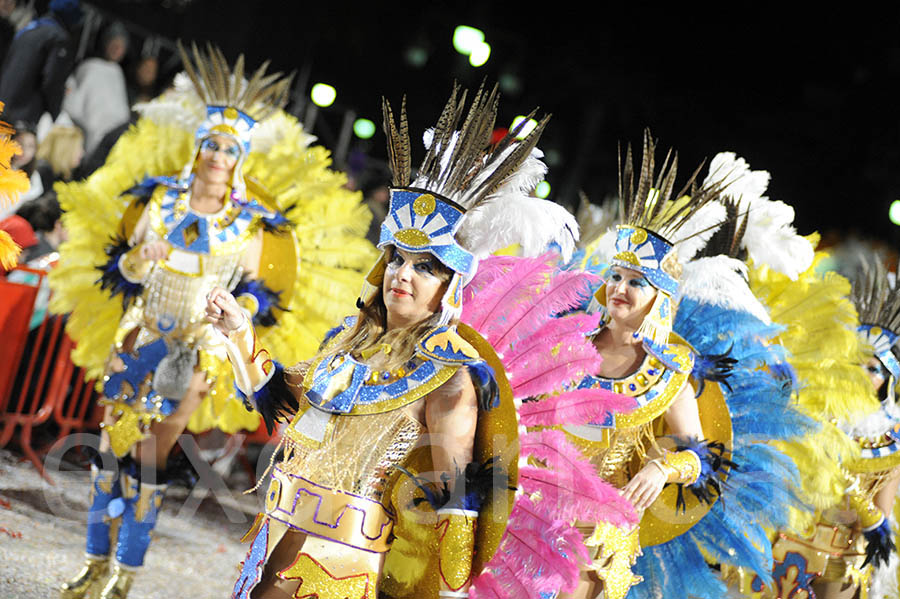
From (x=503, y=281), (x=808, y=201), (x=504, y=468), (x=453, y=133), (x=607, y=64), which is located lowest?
(x=504, y=468)

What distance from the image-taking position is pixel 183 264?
427 centimetres

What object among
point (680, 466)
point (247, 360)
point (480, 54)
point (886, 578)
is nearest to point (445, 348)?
point (247, 360)

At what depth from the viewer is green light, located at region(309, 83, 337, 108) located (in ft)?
28.3

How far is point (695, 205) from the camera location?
3.55 m

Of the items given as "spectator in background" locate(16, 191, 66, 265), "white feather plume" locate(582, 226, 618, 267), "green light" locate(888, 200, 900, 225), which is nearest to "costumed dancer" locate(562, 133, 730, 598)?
"white feather plume" locate(582, 226, 618, 267)

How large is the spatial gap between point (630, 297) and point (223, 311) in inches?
61.5

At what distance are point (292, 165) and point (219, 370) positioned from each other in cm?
112

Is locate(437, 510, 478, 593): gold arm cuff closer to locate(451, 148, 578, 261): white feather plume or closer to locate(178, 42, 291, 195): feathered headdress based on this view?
locate(451, 148, 578, 261): white feather plume

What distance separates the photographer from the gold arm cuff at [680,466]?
3275 mm

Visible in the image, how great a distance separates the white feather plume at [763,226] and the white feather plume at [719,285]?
429mm

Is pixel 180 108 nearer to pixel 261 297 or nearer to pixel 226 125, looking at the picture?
pixel 226 125

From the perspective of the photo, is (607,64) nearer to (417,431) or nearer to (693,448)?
(693,448)

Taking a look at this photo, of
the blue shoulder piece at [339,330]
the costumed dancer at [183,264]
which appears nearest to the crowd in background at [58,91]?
the costumed dancer at [183,264]

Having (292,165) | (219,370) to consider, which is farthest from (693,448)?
(292,165)
